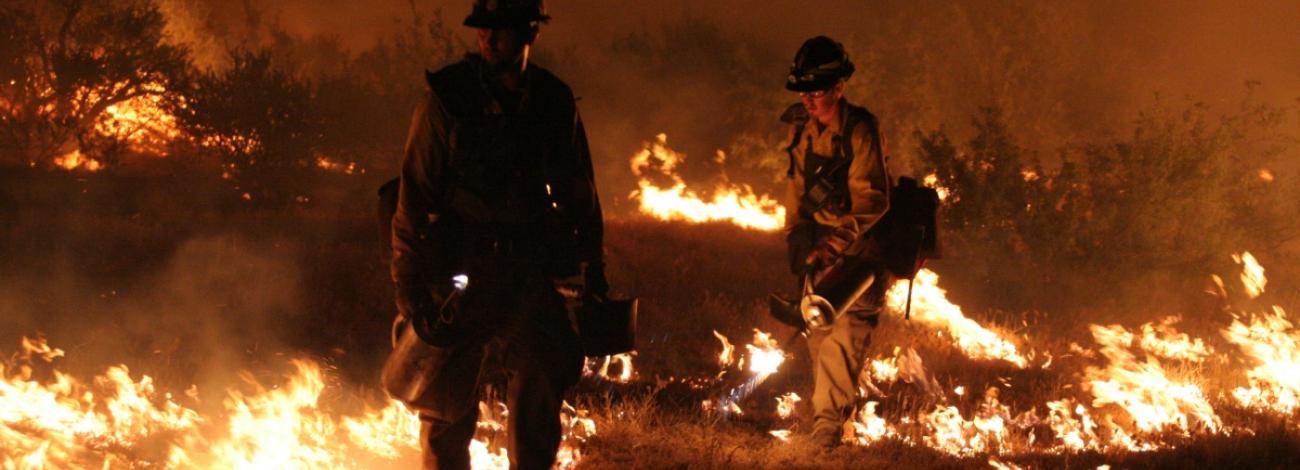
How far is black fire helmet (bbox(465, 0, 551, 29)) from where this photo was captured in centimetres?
342

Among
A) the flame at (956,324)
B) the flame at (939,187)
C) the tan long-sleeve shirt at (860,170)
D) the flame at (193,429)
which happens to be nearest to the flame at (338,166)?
the flame at (939,187)

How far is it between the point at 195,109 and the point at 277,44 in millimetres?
17643

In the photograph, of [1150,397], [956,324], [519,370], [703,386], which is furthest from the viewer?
[956,324]

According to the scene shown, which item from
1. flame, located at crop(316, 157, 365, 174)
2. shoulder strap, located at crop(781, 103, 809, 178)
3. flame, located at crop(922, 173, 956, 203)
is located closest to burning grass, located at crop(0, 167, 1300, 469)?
shoulder strap, located at crop(781, 103, 809, 178)

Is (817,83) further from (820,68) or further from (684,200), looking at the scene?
(684,200)

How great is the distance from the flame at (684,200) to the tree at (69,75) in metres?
9.27

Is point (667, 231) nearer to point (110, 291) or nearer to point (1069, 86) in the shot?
point (110, 291)

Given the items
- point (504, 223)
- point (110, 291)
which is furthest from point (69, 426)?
point (110, 291)

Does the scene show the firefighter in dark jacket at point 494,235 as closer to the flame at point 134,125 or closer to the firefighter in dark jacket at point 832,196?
the firefighter in dark jacket at point 832,196

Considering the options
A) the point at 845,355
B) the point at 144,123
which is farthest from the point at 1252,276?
the point at 144,123

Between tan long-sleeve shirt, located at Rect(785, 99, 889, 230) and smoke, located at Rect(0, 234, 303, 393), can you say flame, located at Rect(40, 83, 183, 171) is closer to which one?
smoke, located at Rect(0, 234, 303, 393)

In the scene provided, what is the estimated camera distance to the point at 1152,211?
1120cm

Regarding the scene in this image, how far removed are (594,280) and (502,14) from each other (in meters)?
1.05

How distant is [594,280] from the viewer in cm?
375
